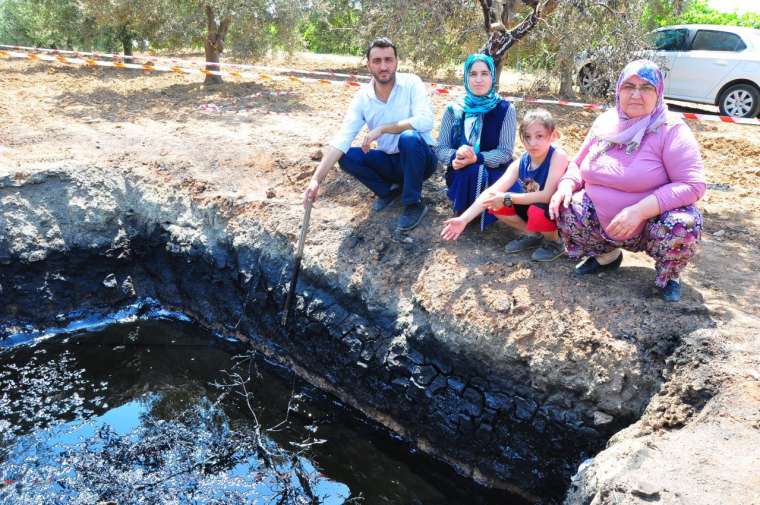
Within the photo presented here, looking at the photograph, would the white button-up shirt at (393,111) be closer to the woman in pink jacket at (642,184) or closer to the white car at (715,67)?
the woman in pink jacket at (642,184)

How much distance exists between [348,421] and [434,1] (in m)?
3.91

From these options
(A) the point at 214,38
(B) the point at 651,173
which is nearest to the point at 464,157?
(B) the point at 651,173

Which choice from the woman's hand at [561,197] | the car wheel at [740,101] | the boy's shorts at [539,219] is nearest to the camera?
the woman's hand at [561,197]

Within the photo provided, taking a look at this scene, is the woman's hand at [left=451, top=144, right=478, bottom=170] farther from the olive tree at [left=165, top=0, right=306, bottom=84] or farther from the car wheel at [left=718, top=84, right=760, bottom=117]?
the car wheel at [left=718, top=84, right=760, bottom=117]

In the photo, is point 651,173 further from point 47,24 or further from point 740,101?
point 47,24

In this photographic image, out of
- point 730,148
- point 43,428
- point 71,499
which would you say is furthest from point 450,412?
point 730,148

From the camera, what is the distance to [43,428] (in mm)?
3852

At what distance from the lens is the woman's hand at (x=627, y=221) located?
3205 millimetres

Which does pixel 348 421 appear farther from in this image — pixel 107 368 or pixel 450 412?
pixel 107 368

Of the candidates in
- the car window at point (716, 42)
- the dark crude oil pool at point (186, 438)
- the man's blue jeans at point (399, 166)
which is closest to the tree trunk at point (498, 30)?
the man's blue jeans at point (399, 166)

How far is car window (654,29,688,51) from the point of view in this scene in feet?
31.4

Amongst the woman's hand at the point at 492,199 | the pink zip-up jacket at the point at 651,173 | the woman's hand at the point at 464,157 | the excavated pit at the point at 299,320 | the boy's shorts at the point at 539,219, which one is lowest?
the excavated pit at the point at 299,320

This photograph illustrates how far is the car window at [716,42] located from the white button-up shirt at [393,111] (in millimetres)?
7022

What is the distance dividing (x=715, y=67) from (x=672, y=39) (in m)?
0.94
